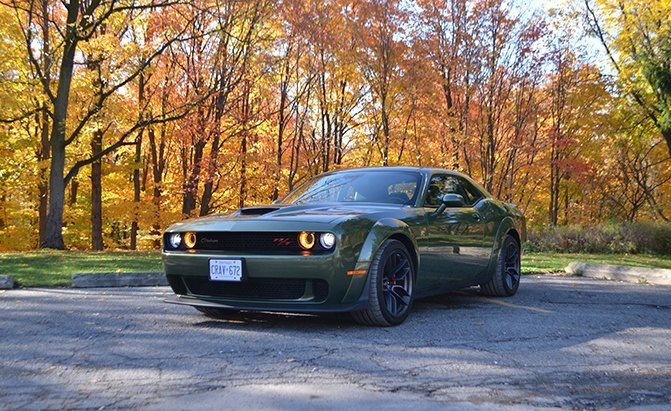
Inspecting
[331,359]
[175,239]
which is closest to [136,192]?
[175,239]

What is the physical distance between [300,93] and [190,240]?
18775 mm

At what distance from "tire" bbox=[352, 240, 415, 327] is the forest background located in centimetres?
1281

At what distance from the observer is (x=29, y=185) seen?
25969 mm

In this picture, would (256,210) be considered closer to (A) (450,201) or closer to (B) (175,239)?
(B) (175,239)

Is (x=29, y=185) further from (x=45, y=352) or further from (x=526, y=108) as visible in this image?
(x=45, y=352)

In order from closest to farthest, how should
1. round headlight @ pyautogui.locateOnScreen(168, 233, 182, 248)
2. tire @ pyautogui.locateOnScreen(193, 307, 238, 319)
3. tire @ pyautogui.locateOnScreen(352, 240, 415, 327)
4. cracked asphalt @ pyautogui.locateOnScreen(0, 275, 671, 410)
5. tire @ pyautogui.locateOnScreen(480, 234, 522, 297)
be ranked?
1. cracked asphalt @ pyautogui.locateOnScreen(0, 275, 671, 410)
2. tire @ pyautogui.locateOnScreen(352, 240, 415, 327)
3. round headlight @ pyautogui.locateOnScreen(168, 233, 182, 248)
4. tire @ pyautogui.locateOnScreen(193, 307, 238, 319)
5. tire @ pyautogui.locateOnScreen(480, 234, 522, 297)

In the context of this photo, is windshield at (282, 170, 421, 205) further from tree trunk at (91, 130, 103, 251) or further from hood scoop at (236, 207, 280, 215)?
tree trunk at (91, 130, 103, 251)

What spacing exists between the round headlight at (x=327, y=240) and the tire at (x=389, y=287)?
43 cm

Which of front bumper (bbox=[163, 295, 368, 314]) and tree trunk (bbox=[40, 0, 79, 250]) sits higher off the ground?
tree trunk (bbox=[40, 0, 79, 250])

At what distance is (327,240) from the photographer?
4.60m

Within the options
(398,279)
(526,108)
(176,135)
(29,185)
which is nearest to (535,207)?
(526,108)

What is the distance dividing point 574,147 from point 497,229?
21.1 metres

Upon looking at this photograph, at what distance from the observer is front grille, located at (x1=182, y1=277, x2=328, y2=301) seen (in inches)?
184

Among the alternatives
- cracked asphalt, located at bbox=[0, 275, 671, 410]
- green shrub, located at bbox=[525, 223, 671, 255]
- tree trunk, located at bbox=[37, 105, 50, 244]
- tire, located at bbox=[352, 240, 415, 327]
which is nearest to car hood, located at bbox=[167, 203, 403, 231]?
tire, located at bbox=[352, 240, 415, 327]
